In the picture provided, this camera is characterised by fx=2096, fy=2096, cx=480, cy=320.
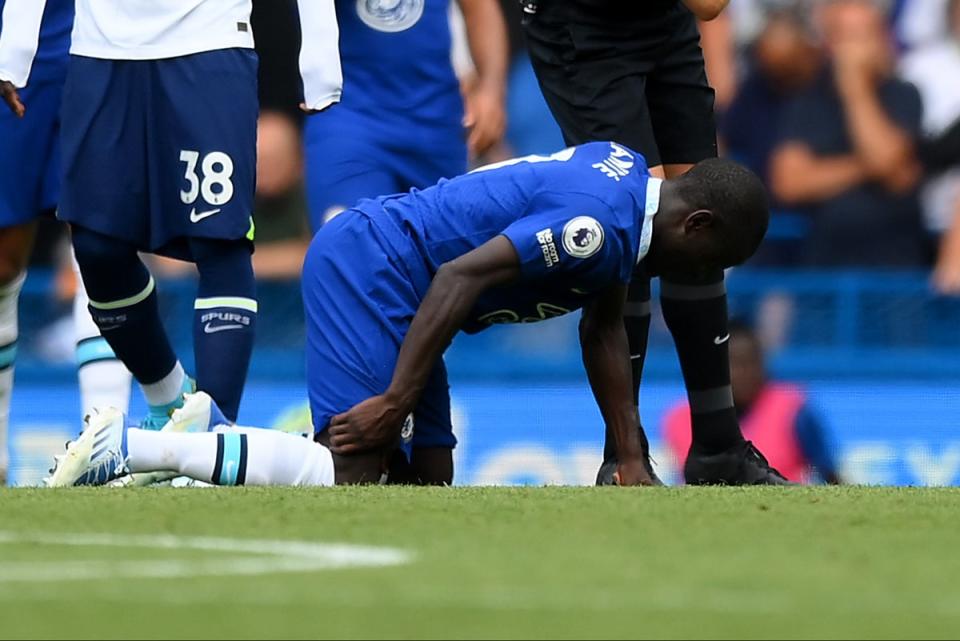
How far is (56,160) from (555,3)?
1689mm

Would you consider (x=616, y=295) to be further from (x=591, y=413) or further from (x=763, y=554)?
(x=591, y=413)

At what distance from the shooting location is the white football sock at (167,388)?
Result: 6398 mm

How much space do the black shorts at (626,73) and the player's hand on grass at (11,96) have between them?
59.7 inches

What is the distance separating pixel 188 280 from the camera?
10.0 metres

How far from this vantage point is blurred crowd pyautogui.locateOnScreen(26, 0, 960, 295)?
33.2ft

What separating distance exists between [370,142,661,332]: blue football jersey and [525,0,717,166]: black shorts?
24cm

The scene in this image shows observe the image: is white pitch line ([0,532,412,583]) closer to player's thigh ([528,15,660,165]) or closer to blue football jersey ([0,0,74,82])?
player's thigh ([528,15,660,165])

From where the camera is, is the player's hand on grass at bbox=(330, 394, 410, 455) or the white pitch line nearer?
the white pitch line

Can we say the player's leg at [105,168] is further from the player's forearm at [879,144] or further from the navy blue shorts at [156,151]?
the player's forearm at [879,144]

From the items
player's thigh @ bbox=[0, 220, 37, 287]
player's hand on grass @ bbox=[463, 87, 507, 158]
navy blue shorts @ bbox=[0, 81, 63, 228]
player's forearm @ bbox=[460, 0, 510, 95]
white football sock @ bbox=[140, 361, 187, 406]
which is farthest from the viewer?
player's forearm @ bbox=[460, 0, 510, 95]

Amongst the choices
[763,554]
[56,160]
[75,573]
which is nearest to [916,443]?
[56,160]

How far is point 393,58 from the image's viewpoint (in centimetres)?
751

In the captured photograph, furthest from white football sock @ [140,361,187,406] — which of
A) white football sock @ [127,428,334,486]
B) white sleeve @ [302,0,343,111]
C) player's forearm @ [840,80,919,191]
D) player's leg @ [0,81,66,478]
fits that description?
player's forearm @ [840,80,919,191]

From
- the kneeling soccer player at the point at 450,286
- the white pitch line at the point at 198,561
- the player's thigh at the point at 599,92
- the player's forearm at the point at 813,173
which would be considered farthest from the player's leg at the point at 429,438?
the player's forearm at the point at 813,173
